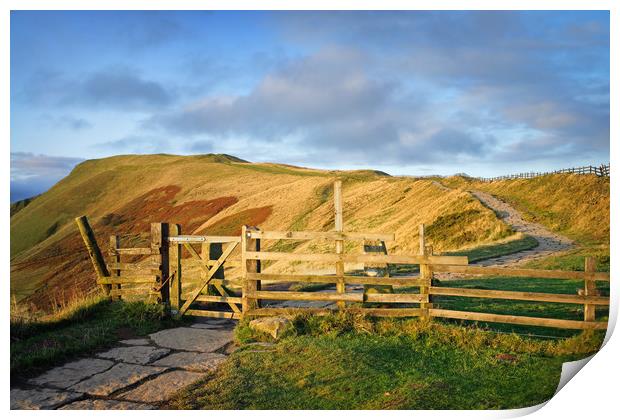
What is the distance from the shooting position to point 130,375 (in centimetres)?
776

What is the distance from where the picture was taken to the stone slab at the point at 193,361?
8.06 metres

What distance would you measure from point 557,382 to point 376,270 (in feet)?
17.0

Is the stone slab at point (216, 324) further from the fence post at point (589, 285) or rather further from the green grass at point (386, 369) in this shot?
the fence post at point (589, 285)

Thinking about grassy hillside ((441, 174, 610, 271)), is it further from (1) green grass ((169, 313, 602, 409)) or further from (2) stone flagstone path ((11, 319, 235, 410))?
(2) stone flagstone path ((11, 319, 235, 410))

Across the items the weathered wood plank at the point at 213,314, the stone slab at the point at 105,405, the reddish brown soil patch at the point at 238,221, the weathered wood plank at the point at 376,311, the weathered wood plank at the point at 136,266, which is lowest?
the stone slab at the point at 105,405

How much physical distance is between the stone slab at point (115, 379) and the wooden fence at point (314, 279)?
2.54m

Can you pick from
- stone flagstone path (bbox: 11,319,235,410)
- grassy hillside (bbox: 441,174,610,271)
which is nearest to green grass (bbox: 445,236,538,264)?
grassy hillside (bbox: 441,174,610,271)

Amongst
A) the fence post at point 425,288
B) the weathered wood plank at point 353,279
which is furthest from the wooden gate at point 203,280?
the fence post at point 425,288

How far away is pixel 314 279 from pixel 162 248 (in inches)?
140

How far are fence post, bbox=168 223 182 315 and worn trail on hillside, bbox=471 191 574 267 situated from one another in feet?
43.0

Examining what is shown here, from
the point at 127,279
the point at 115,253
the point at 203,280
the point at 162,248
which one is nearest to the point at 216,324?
the point at 203,280

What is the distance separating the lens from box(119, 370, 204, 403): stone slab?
702 cm

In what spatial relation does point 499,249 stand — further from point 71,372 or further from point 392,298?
point 71,372
